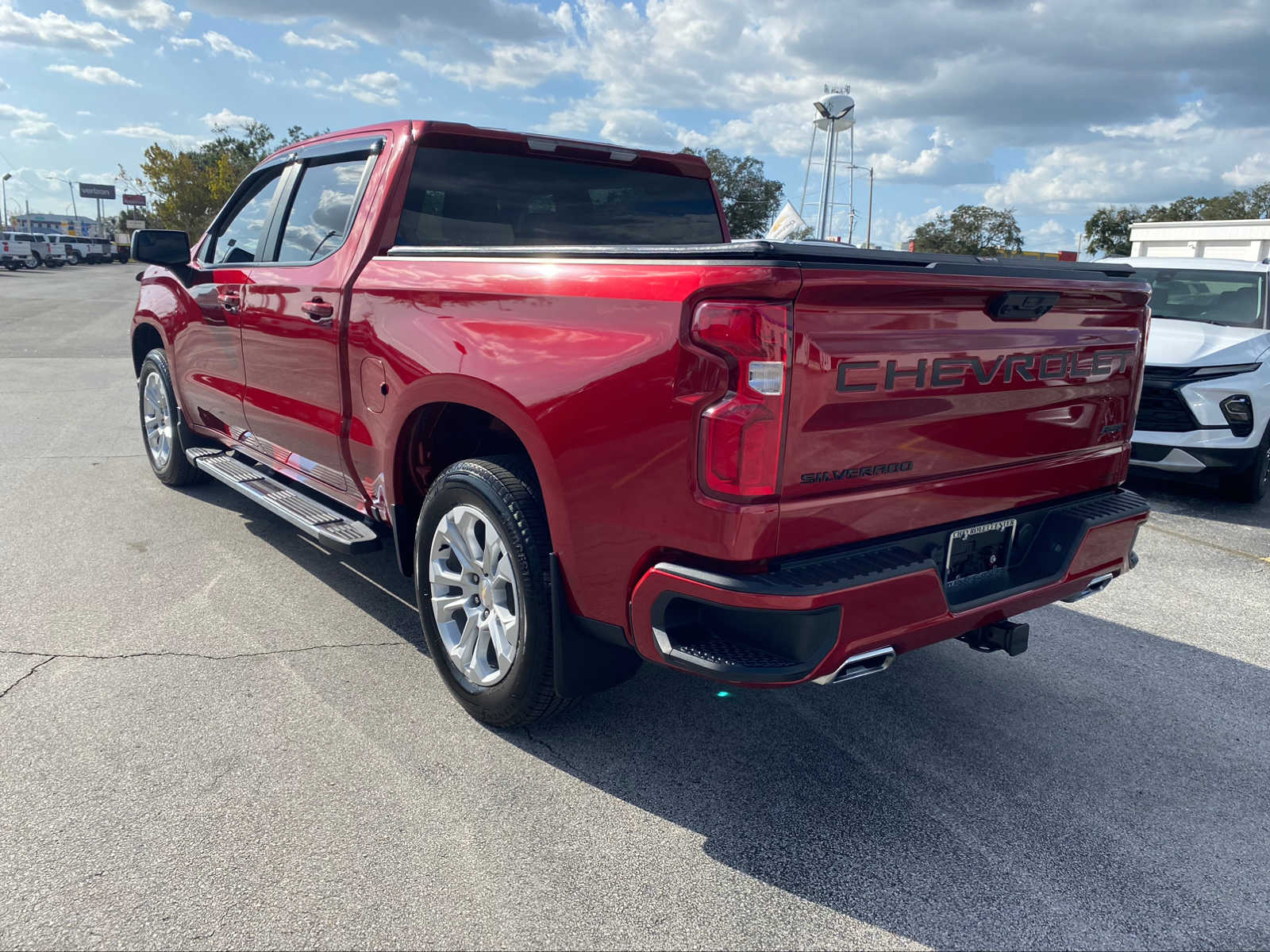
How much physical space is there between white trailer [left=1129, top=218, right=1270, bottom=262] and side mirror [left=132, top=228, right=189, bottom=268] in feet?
59.9

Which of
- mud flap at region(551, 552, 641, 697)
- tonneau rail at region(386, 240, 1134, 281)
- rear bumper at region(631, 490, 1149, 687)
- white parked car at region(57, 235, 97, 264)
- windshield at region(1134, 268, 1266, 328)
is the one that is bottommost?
white parked car at region(57, 235, 97, 264)

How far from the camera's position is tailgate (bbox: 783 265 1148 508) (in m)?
2.32

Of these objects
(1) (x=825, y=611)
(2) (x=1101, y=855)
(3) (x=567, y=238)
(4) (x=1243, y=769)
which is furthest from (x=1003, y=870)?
(3) (x=567, y=238)

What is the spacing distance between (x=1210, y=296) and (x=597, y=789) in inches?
286

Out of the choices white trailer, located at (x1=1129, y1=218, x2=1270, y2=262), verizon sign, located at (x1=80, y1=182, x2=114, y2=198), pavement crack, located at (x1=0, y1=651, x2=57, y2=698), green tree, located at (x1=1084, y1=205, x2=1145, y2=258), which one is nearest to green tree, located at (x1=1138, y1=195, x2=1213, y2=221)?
green tree, located at (x1=1084, y1=205, x2=1145, y2=258)

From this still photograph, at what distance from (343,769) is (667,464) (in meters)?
A: 1.48

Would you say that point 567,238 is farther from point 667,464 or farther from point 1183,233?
point 1183,233

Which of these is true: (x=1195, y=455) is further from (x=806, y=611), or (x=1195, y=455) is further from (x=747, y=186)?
(x=747, y=186)

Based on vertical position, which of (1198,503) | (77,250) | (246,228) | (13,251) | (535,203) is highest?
(535,203)

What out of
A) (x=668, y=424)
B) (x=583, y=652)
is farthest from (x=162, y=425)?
(x=668, y=424)

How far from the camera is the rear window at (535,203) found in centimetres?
381

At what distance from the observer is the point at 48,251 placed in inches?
2156

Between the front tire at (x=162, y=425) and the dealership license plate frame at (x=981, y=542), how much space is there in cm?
477

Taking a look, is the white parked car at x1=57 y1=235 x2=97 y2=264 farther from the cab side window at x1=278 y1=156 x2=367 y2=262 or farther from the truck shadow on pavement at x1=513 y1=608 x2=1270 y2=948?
the truck shadow on pavement at x1=513 y1=608 x2=1270 y2=948
